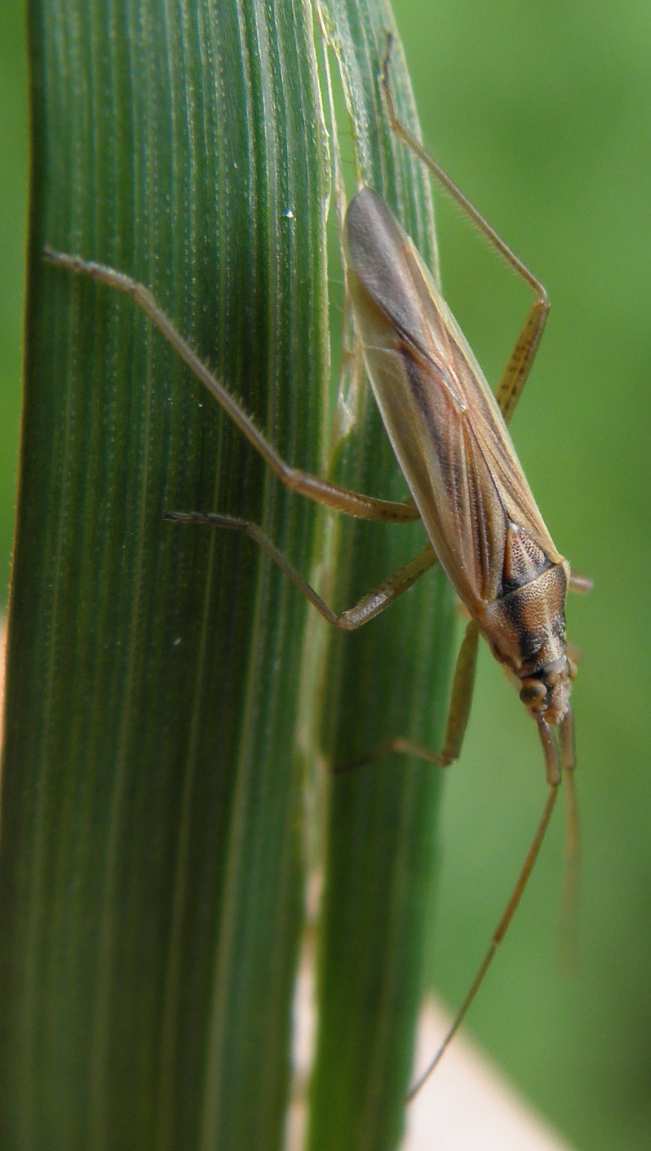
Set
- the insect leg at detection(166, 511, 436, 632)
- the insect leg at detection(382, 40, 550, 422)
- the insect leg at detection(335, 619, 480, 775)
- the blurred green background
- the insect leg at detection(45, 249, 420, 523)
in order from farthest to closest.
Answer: the blurred green background
the insect leg at detection(382, 40, 550, 422)
the insect leg at detection(335, 619, 480, 775)
the insect leg at detection(166, 511, 436, 632)
the insect leg at detection(45, 249, 420, 523)

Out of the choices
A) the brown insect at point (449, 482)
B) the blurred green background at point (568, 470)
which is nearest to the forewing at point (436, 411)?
the brown insect at point (449, 482)

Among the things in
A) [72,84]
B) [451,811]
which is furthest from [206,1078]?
[451,811]

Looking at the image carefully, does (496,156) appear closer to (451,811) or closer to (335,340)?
(335,340)

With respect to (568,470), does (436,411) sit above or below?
above

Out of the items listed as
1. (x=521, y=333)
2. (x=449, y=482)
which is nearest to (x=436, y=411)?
(x=449, y=482)

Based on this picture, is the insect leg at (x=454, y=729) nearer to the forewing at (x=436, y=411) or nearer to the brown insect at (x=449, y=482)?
the brown insect at (x=449, y=482)

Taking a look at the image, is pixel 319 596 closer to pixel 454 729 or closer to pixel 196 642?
pixel 196 642

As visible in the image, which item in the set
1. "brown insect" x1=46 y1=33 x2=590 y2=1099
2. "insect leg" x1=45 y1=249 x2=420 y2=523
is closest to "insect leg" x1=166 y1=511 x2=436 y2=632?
"brown insect" x1=46 y1=33 x2=590 y2=1099

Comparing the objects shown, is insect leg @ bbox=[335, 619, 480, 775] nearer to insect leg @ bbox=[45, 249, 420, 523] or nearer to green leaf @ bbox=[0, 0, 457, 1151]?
green leaf @ bbox=[0, 0, 457, 1151]
